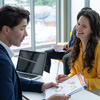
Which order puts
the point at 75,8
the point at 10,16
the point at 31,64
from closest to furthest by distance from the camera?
the point at 10,16 → the point at 31,64 → the point at 75,8

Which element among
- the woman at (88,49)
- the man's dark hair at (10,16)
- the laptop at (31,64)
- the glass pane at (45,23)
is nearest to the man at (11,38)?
the man's dark hair at (10,16)

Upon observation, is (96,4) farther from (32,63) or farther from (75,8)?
(32,63)

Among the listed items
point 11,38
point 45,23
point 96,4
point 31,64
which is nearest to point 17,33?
point 11,38

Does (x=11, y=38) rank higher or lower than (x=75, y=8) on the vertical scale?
lower

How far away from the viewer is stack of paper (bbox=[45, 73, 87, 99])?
1.22 meters

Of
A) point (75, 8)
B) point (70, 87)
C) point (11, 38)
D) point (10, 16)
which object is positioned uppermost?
point (75, 8)

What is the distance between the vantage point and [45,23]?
5.97m

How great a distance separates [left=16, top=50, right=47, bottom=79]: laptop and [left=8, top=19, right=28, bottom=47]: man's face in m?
0.73

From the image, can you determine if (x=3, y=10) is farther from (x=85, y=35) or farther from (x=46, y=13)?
(x=46, y=13)

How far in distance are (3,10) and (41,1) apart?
4767 mm

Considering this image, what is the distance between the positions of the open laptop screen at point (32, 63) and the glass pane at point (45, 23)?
3.83 meters

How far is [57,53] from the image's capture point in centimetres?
367

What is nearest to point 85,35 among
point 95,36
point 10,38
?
point 95,36

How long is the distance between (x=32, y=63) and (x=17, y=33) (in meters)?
0.85
